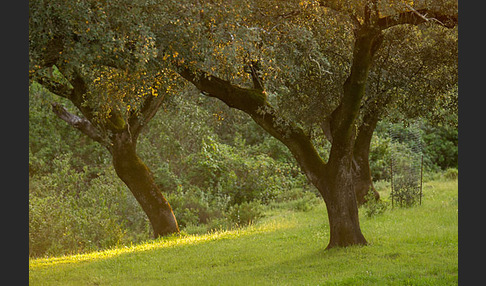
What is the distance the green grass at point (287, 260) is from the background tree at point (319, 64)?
1249 millimetres

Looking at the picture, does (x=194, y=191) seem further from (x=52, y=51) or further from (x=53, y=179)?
(x=52, y=51)

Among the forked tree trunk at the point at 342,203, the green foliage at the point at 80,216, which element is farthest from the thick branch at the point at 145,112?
the forked tree trunk at the point at 342,203

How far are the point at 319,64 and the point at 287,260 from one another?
464 centimetres

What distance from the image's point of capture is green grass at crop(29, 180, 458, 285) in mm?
11391

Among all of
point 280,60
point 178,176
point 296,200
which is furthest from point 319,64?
point 178,176

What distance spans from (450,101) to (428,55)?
5.13ft

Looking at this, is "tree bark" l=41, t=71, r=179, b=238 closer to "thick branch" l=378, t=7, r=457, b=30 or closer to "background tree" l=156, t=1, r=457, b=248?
"background tree" l=156, t=1, r=457, b=248

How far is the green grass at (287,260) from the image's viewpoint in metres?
11.4

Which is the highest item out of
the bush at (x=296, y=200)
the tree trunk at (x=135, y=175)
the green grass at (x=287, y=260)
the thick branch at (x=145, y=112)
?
the thick branch at (x=145, y=112)

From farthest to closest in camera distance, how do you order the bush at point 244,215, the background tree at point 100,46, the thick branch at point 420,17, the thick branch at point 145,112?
the bush at point 244,215
the thick branch at point 145,112
the thick branch at point 420,17
the background tree at point 100,46

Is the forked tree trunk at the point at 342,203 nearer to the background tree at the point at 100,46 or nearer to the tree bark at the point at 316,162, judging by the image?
the tree bark at the point at 316,162

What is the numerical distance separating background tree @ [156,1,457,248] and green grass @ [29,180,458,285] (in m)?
1.25

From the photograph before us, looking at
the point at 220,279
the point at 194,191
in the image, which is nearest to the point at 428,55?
the point at 220,279

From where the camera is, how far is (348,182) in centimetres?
1358
